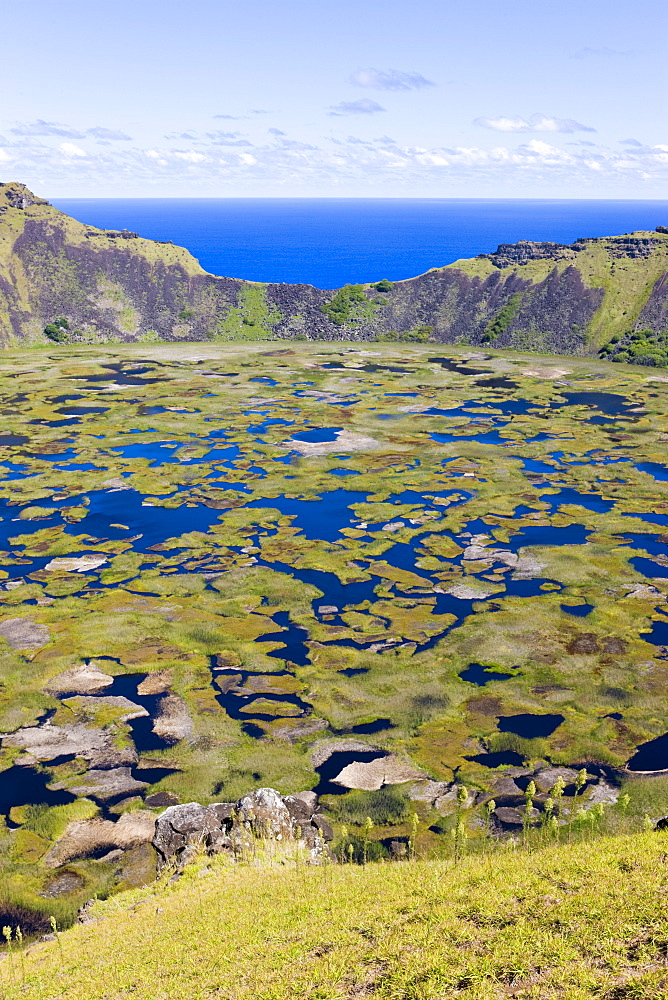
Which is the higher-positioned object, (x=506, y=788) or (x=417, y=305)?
(x=417, y=305)

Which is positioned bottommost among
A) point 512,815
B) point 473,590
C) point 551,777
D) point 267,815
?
point 512,815

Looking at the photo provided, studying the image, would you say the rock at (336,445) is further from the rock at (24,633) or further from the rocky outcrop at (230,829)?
the rocky outcrop at (230,829)

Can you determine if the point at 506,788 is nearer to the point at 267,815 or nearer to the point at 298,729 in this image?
the point at 298,729

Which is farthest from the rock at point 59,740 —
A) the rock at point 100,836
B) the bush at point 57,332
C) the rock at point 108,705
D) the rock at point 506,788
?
the bush at point 57,332

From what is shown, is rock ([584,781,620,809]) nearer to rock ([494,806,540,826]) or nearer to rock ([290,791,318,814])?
rock ([494,806,540,826])

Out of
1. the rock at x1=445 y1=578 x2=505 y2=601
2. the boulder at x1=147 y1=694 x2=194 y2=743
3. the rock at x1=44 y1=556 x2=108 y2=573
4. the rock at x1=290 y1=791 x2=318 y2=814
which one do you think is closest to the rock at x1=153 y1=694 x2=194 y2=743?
the boulder at x1=147 y1=694 x2=194 y2=743

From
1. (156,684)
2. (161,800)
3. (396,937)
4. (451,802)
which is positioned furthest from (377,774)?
(396,937)
